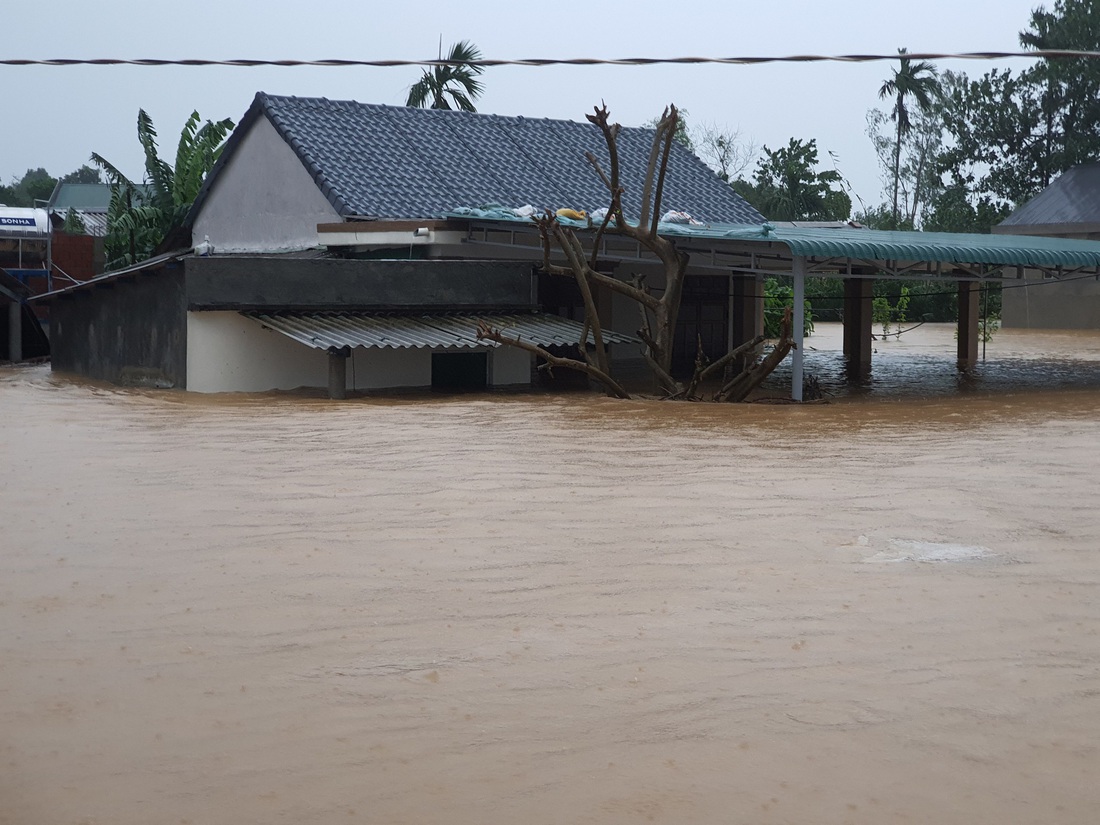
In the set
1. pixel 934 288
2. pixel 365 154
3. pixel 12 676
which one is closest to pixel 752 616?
pixel 12 676

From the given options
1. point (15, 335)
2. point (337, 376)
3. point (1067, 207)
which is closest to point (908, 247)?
point (337, 376)

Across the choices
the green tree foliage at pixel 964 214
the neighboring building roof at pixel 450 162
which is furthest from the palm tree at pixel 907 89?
the neighboring building roof at pixel 450 162

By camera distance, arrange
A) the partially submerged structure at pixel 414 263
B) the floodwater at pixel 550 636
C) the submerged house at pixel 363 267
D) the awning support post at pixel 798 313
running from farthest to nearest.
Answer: the submerged house at pixel 363 267, the partially submerged structure at pixel 414 263, the awning support post at pixel 798 313, the floodwater at pixel 550 636

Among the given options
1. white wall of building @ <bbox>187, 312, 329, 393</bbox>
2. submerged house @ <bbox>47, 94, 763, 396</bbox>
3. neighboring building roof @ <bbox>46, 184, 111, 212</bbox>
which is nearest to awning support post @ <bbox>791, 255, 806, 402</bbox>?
submerged house @ <bbox>47, 94, 763, 396</bbox>

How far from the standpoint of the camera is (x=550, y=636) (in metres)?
6.21

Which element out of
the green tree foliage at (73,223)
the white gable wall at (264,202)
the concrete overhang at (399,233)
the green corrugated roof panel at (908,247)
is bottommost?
the green corrugated roof panel at (908,247)

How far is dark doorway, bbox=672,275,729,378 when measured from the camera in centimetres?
2500

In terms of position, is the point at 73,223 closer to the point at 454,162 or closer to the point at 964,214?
the point at 454,162

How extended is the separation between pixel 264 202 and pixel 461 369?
7439 mm

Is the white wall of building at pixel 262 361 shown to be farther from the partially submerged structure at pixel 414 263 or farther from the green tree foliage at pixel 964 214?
the green tree foliage at pixel 964 214

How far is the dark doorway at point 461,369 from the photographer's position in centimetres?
2136

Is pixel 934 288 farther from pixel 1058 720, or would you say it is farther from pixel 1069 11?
pixel 1058 720

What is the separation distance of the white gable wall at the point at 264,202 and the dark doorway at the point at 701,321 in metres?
6.52

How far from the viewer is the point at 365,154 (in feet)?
83.8
